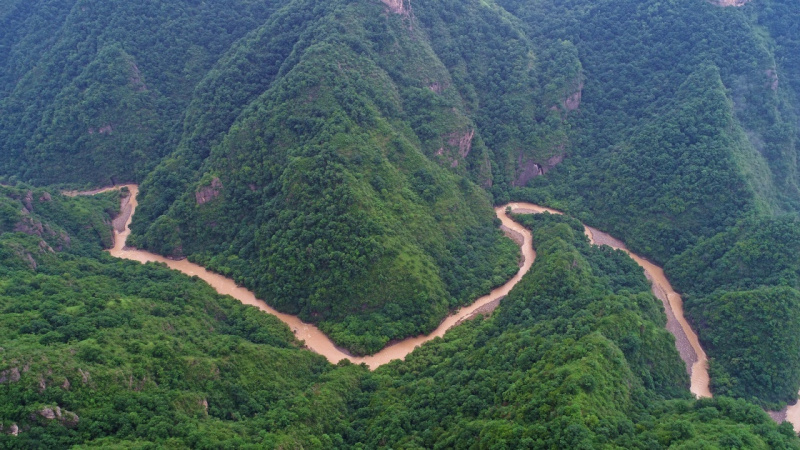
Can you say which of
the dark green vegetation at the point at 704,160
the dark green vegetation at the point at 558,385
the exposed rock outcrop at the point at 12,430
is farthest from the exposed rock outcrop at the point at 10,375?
the dark green vegetation at the point at 704,160

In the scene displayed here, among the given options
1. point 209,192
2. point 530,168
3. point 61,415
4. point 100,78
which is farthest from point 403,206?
point 100,78

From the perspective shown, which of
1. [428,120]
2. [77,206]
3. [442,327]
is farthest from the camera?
[428,120]

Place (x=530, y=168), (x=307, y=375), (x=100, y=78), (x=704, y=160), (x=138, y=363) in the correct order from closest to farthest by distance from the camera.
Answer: (x=138, y=363) → (x=307, y=375) → (x=704, y=160) → (x=100, y=78) → (x=530, y=168)

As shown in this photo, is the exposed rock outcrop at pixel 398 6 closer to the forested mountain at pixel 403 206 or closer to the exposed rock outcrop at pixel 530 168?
the forested mountain at pixel 403 206

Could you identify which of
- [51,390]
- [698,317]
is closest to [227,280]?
[51,390]

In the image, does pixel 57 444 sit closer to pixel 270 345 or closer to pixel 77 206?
pixel 270 345

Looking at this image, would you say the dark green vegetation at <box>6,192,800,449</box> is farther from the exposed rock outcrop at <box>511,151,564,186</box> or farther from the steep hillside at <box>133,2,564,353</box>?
the exposed rock outcrop at <box>511,151,564,186</box>

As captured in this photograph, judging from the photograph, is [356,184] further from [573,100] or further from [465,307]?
[573,100]
